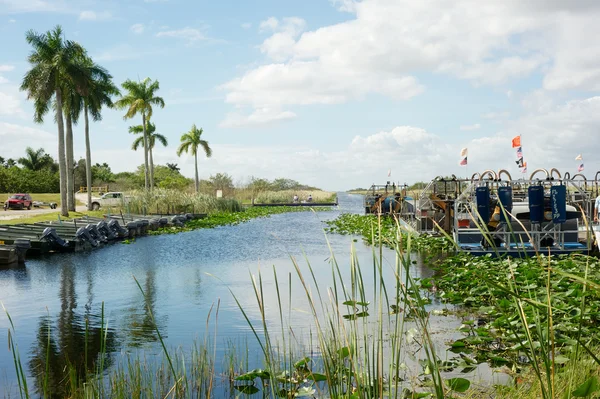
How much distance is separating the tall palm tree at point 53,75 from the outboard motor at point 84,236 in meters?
14.8

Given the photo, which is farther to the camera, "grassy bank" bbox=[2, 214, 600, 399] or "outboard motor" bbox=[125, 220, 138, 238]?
"outboard motor" bbox=[125, 220, 138, 238]

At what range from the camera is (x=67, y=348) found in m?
8.12

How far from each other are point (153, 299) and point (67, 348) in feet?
12.9

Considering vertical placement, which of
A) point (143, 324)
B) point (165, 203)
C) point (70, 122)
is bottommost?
point (143, 324)

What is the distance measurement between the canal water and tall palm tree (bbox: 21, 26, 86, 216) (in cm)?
1640

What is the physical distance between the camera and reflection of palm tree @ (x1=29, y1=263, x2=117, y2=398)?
21.6 ft

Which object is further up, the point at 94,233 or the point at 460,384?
the point at 94,233

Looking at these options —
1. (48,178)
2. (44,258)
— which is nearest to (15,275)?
(44,258)

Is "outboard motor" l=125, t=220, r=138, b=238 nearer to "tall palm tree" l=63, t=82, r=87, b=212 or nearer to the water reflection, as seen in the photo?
"tall palm tree" l=63, t=82, r=87, b=212

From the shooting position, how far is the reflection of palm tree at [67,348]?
658 cm

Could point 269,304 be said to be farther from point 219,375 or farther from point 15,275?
point 15,275

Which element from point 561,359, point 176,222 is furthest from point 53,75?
point 561,359

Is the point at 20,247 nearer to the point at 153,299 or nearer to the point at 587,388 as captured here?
the point at 153,299

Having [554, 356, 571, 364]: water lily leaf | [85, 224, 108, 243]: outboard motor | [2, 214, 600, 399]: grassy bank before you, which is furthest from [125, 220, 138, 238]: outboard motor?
[554, 356, 571, 364]: water lily leaf
